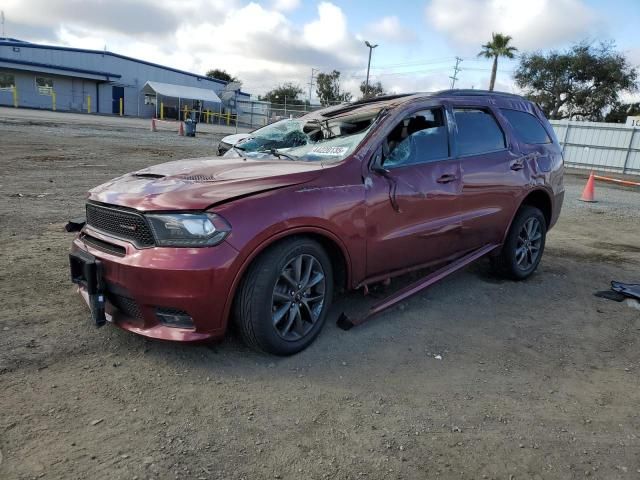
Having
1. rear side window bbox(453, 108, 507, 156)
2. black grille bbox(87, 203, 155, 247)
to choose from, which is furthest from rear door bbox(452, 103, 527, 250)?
black grille bbox(87, 203, 155, 247)

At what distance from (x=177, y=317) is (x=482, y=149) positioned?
3113 millimetres

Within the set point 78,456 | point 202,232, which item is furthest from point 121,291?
point 78,456

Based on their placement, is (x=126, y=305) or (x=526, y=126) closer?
(x=126, y=305)

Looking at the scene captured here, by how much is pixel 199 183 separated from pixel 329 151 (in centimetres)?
107

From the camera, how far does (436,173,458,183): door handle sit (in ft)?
13.6

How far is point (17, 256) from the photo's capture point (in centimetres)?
495

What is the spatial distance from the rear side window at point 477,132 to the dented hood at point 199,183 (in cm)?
160

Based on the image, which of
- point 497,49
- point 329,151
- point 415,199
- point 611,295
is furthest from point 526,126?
point 497,49

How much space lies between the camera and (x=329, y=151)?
3.84 m

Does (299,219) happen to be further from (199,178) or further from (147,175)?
(147,175)

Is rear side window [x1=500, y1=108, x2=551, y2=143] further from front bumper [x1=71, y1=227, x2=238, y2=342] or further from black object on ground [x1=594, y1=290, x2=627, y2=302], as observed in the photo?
front bumper [x1=71, y1=227, x2=238, y2=342]

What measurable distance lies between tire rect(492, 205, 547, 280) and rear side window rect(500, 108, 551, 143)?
722 mm

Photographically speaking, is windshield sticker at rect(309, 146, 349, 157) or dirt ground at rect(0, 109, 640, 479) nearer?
dirt ground at rect(0, 109, 640, 479)

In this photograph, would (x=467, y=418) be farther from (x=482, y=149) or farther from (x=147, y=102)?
(x=147, y=102)
